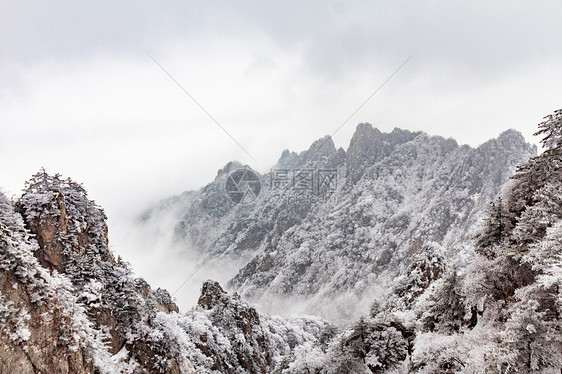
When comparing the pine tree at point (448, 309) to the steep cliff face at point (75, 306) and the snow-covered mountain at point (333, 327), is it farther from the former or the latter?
the steep cliff face at point (75, 306)

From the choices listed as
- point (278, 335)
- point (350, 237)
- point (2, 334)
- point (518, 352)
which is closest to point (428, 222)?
point (350, 237)

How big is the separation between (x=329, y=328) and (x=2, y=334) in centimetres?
2527

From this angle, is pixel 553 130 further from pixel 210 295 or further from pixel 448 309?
pixel 210 295

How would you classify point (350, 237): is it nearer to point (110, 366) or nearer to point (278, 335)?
point (278, 335)

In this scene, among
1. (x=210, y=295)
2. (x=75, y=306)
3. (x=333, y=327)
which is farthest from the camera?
(x=210, y=295)

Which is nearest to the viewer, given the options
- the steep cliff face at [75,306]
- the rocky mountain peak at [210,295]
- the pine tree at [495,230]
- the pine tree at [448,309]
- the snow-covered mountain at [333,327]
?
the snow-covered mountain at [333,327]

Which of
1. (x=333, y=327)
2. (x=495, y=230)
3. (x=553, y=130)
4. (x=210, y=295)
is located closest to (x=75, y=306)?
(x=333, y=327)

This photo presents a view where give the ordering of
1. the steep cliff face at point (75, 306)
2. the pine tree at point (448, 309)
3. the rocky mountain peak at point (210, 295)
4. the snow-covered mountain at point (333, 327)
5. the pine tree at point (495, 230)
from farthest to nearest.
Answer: the rocky mountain peak at point (210, 295)
the pine tree at point (495, 230)
the pine tree at point (448, 309)
the steep cliff face at point (75, 306)
the snow-covered mountain at point (333, 327)

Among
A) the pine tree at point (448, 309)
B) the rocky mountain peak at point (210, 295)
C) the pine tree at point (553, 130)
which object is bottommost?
the pine tree at point (448, 309)

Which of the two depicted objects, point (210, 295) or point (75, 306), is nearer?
point (75, 306)

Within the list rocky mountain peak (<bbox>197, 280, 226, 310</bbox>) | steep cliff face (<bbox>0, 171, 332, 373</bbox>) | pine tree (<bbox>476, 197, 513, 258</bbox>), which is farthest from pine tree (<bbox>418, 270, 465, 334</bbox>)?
rocky mountain peak (<bbox>197, 280, 226, 310</bbox>)

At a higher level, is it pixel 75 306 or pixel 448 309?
pixel 75 306

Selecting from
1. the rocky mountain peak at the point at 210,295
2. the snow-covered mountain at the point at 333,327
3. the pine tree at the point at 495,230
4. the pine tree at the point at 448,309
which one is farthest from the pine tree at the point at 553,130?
the rocky mountain peak at the point at 210,295

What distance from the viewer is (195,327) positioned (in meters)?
47.0
